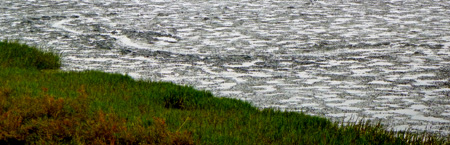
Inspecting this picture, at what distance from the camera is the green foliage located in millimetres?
12445

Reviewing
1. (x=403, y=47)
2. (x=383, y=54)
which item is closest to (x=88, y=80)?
(x=383, y=54)

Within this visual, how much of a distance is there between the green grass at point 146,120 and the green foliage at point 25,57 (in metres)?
1.99

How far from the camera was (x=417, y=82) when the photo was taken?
11883mm

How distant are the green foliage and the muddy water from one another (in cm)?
47

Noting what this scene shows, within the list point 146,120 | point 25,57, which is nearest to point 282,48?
point 25,57

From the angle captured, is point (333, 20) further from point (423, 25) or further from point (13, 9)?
point (13, 9)

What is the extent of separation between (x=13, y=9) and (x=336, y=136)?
2143cm

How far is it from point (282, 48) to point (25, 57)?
6.75m

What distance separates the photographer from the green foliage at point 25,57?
12445 mm

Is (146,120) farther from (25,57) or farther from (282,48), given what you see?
(282,48)

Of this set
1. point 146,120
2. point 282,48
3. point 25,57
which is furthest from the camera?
point 282,48

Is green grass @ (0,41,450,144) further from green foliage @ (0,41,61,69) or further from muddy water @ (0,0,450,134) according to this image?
green foliage @ (0,41,61,69)

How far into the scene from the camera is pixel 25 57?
1285 centimetres

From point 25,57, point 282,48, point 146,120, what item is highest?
point 146,120
